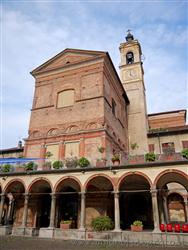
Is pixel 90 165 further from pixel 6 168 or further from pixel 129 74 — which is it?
pixel 129 74

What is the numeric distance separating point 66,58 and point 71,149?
11150 millimetres

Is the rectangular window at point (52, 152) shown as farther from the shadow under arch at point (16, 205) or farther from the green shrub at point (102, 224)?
the green shrub at point (102, 224)

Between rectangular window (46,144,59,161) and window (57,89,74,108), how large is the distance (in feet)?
14.6

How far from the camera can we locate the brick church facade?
15.0m

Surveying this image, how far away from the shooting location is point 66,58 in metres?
24.9

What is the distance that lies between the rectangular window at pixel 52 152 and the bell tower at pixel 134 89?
10.2 m

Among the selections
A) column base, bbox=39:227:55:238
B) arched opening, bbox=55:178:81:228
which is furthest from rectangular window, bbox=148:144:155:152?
column base, bbox=39:227:55:238

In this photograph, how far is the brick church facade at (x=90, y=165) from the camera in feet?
49.1

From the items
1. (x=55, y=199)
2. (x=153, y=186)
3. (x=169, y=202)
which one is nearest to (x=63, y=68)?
(x=55, y=199)

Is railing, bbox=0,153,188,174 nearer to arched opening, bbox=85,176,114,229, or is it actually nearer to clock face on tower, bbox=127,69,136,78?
arched opening, bbox=85,176,114,229

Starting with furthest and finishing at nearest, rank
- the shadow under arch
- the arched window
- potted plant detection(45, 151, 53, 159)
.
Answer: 1. the arched window
2. potted plant detection(45, 151, 53, 159)
3. the shadow under arch

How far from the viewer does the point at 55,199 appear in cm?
1627

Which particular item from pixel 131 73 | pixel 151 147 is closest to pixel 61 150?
pixel 151 147

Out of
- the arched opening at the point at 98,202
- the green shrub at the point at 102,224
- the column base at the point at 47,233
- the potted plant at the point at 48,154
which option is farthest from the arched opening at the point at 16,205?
the green shrub at the point at 102,224
